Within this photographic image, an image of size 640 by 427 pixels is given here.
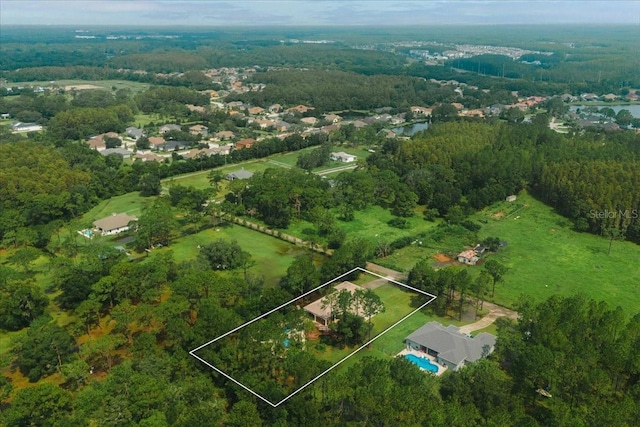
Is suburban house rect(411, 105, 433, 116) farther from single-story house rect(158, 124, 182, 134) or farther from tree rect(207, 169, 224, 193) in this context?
tree rect(207, 169, 224, 193)

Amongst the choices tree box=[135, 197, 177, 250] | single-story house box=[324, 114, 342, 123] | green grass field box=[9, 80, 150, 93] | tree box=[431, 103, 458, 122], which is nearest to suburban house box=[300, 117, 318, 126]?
single-story house box=[324, 114, 342, 123]

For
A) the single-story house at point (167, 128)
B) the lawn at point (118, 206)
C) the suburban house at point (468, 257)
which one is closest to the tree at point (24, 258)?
the lawn at point (118, 206)

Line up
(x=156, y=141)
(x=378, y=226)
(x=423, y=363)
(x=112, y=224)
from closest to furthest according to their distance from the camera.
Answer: (x=423, y=363) < (x=112, y=224) < (x=378, y=226) < (x=156, y=141)

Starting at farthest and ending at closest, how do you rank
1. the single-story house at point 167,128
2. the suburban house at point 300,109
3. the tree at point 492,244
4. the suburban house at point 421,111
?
the suburban house at point 421,111, the suburban house at point 300,109, the single-story house at point 167,128, the tree at point 492,244

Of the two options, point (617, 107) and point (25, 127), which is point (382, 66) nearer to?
point (617, 107)

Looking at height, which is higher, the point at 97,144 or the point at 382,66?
the point at 382,66

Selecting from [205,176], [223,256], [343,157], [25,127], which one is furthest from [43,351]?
[25,127]

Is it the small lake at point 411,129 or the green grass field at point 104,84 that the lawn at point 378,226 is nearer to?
the small lake at point 411,129

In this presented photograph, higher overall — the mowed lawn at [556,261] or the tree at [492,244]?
the tree at [492,244]
